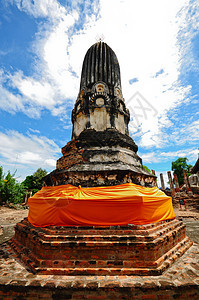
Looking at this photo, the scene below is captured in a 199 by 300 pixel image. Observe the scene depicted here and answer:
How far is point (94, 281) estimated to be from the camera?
2705mm

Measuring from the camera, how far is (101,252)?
123 inches

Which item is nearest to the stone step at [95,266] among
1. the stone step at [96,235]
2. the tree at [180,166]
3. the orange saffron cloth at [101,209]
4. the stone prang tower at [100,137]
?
the stone step at [96,235]

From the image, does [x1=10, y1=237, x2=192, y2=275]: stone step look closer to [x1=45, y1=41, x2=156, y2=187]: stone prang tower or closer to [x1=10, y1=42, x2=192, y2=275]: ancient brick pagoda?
[x1=10, y1=42, x2=192, y2=275]: ancient brick pagoda

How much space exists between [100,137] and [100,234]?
417 centimetres

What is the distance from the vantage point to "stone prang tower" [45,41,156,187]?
203 inches

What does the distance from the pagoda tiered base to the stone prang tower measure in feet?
5.98

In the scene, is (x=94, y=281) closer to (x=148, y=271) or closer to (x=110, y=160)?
(x=148, y=271)

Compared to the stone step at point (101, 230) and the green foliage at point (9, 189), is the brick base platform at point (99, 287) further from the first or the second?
the green foliage at point (9, 189)

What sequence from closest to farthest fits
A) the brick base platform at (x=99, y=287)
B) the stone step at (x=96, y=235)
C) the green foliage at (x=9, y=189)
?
the brick base platform at (x=99, y=287) → the stone step at (x=96, y=235) → the green foliage at (x=9, y=189)

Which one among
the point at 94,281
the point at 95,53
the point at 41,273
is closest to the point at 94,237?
the point at 94,281

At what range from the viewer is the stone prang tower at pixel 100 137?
516 cm

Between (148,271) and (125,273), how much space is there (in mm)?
439

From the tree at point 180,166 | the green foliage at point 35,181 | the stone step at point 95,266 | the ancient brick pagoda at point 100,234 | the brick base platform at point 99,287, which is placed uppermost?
the tree at point 180,166

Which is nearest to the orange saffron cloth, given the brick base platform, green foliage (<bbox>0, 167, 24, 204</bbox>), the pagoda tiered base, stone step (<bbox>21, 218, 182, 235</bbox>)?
stone step (<bbox>21, 218, 182, 235</bbox>)
